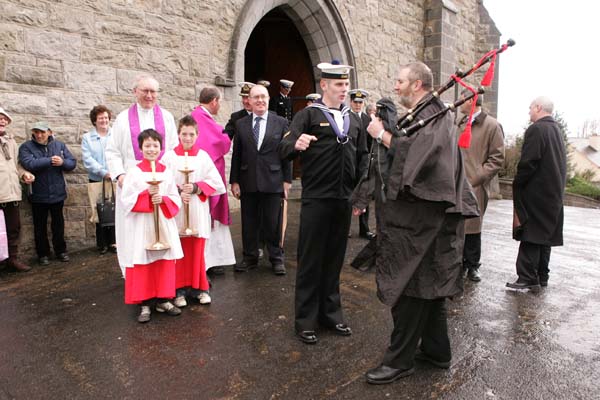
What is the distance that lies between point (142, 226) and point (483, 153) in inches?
137

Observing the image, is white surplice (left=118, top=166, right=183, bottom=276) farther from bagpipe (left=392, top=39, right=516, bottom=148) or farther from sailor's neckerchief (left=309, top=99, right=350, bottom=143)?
bagpipe (left=392, top=39, right=516, bottom=148)

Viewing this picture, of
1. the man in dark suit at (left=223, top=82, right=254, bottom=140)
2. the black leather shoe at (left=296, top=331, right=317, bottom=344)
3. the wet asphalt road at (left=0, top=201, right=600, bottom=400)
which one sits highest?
the man in dark suit at (left=223, top=82, right=254, bottom=140)

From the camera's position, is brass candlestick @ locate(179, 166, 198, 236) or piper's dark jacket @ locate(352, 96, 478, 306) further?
brass candlestick @ locate(179, 166, 198, 236)

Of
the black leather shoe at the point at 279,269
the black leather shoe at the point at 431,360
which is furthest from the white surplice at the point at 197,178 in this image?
the black leather shoe at the point at 431,360

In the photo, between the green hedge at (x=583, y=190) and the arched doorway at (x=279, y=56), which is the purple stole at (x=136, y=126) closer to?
the arched doorway at (x=279, y=56)

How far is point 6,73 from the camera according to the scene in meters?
5.39

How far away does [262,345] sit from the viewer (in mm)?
3340

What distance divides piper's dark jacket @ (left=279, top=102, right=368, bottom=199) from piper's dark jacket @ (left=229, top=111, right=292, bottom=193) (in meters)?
1.64

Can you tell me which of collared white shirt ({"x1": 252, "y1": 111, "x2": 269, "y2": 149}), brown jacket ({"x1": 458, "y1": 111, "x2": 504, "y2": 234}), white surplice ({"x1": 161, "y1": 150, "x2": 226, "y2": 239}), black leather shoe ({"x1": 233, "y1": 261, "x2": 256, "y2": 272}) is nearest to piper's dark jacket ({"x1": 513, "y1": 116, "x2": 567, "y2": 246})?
brown jacket ({"x1": 458, "y1": 111, "x2": 504, "y2": 234})

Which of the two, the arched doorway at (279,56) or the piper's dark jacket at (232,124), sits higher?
the arched doorway at (279,56)

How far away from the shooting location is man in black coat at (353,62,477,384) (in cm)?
267

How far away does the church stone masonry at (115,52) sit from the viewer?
5543mm

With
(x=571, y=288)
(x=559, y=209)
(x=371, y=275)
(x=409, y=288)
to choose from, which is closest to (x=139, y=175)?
(x=409, y=288)

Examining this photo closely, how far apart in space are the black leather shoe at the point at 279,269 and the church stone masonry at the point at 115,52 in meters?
2.75
